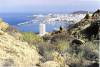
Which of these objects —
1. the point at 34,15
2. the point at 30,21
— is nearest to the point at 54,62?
the point at 30,21

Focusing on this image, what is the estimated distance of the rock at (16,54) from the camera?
7355 mm

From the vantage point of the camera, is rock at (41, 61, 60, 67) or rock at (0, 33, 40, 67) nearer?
rock at (0, 33, 40, 67)

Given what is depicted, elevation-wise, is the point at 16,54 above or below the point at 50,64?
above

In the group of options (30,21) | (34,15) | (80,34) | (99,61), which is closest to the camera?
(99,61)

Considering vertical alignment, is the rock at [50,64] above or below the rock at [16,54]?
below

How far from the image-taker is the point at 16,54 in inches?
304

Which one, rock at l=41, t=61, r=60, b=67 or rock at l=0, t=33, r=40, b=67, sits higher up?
rock at l=0, t=33, r=40, b=67

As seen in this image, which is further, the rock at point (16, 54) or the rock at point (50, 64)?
the rock at point (50, 64)

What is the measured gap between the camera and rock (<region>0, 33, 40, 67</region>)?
736 cm

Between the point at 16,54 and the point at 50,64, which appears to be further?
the point at 16,54

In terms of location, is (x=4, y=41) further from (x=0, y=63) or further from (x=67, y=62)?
(x=67, y=62)

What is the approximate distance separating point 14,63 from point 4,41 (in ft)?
3.34

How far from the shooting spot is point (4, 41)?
321 inches

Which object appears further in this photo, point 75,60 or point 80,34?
point 80,34
